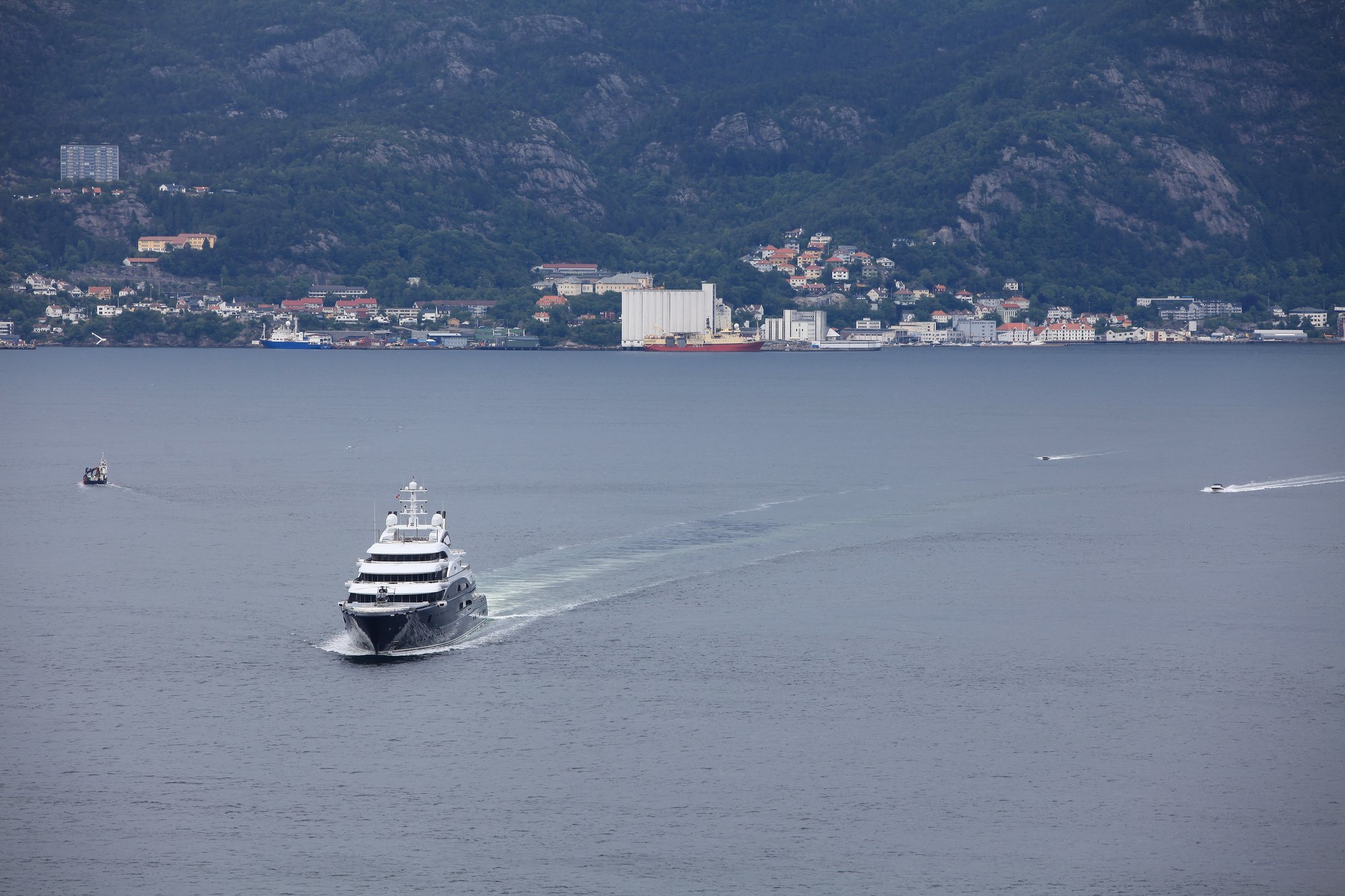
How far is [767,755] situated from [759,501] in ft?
135

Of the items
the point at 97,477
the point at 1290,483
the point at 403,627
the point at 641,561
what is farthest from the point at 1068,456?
the point at 403,627

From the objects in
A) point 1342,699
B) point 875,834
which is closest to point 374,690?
point 875,834

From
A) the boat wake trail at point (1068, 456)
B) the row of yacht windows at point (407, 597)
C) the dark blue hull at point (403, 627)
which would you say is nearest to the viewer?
the dark blue hull at point (403, 627)

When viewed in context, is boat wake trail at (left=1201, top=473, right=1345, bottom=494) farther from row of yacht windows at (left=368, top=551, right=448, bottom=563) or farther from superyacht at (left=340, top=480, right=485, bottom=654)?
row of yacht windows at (left=368, top=551, right=448, bottom=563)

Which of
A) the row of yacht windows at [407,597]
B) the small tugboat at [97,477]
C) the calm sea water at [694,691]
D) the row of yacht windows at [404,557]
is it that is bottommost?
the calm sea water at [694,691]

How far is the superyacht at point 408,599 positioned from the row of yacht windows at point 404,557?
21mm

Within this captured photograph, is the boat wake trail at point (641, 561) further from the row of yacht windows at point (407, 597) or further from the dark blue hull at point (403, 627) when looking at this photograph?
the row of yacht windows at point (407, 597)

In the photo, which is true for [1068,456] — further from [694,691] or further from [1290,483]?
[694,691]

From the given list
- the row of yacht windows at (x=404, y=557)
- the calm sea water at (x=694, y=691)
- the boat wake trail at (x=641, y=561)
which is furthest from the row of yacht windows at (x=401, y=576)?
the calm sea water at (x=694, y=691)

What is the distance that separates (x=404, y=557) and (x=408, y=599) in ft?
5.37

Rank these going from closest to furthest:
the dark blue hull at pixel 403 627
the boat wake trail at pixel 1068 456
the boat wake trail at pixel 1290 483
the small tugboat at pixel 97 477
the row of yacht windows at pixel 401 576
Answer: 1. the dark blue hull at pixel 403 627
2. the row of yacht windows at pixel 401 576
3. the boat wake trail at pixel 1290 483
4. the small tugboat at pixel 97 477
5. the boat wake trail at pixel 1068 456

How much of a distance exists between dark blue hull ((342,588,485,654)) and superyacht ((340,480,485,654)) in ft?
0.07

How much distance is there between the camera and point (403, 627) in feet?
174

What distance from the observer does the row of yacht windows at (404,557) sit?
179ft
